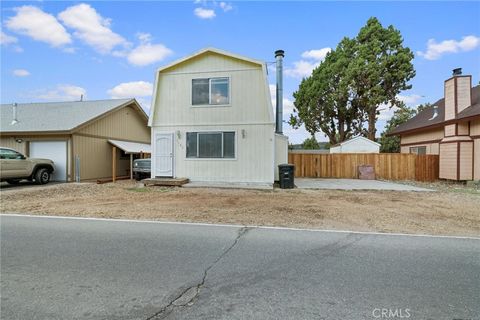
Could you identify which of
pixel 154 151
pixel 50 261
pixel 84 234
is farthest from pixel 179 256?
pixel 154 151

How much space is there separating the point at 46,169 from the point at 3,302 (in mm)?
13271

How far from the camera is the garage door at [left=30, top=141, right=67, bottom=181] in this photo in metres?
15.0

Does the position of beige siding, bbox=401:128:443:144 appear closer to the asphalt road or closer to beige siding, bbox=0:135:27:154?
Answer: the asphalt road

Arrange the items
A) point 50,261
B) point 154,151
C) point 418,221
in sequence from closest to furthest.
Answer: point 50,261, point 418,221, point 154,151

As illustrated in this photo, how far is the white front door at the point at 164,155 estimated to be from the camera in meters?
13.2

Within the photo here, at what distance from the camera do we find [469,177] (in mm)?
14352

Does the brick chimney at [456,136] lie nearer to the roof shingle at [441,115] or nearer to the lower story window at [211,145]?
the roof shingle at [441,115]

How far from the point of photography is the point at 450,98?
51.6ft

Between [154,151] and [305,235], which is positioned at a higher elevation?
[154,151]

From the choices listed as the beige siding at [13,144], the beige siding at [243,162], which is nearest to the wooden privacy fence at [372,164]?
the beige siding at [243,162]

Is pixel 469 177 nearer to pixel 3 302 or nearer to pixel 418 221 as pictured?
pixel 418 221

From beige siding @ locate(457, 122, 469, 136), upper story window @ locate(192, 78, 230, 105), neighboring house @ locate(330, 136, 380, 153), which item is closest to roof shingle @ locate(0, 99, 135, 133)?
upper story window @ locate(192, 78, 230, 105)

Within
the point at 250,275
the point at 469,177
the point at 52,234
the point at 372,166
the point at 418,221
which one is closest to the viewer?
the point at 250,275

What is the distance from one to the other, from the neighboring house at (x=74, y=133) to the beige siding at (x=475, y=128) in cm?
1905
